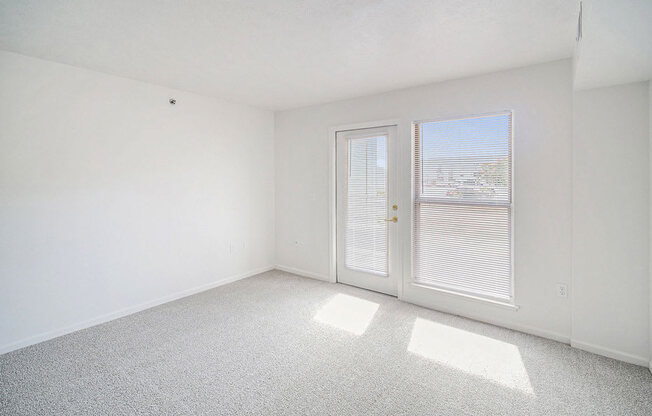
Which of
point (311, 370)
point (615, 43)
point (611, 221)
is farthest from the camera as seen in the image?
point (611, 221)

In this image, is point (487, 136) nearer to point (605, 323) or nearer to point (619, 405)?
point (605, 323)

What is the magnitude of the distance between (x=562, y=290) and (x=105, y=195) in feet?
14.3

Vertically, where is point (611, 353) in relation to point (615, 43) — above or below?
below

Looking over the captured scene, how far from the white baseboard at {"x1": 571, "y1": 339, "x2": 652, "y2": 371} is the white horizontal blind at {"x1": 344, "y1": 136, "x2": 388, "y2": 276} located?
6.25 ft

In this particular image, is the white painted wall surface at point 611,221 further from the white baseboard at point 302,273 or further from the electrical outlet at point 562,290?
the white baseboard at point 302,273

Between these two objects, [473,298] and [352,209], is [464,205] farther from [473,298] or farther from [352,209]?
[352,209]

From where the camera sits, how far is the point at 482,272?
3.15 metres

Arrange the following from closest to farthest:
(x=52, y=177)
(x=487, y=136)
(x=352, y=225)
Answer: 1. (x=52, y=177)
2. (x=487, y=136)
3. (x=352, y=225)

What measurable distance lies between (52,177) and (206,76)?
5.47 feet

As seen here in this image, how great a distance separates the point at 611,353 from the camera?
8.04ft

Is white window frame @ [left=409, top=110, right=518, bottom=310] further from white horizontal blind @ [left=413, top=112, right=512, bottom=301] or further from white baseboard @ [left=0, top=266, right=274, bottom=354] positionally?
white baseboard @ [left=0, top=266, right=274, bottom=354]

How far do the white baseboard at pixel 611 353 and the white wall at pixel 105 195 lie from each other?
3.85 meters

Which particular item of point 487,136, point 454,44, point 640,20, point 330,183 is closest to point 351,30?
point 454,44

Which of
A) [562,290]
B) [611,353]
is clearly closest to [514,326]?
[562,290]
